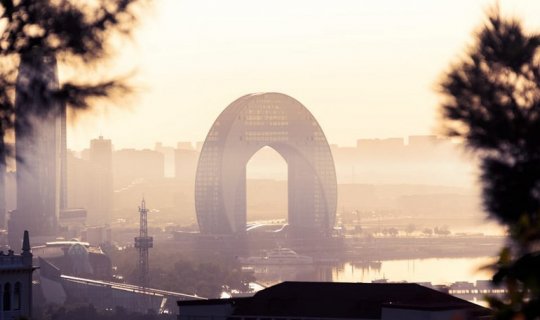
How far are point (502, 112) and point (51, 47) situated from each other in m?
4.12

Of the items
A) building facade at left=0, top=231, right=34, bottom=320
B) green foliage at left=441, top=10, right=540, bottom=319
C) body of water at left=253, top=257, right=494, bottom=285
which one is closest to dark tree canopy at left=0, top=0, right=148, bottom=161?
green foliage at left=441, top=10, right=540, bottom=319

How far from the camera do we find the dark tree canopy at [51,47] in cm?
1254

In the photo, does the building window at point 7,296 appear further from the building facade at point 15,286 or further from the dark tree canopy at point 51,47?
the dark tree canopy at point 51,47

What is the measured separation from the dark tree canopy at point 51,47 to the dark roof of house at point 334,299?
93.6 ft

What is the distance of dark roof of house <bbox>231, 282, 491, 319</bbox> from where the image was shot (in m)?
42.8

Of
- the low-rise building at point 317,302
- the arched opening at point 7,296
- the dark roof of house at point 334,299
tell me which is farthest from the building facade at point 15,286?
the dark roof of house at point 334,299

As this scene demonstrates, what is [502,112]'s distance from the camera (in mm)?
14781

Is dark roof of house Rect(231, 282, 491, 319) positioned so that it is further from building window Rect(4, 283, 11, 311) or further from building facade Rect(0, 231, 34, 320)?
building window Rect(4, 283, 11, 311)

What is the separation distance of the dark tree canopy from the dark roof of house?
93.6ft

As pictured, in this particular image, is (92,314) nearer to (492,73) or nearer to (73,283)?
(73,283)

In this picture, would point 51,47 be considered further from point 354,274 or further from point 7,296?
point 354,274

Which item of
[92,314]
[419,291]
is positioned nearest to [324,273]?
[92,314]

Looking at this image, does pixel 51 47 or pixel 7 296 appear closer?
pixel 51 47

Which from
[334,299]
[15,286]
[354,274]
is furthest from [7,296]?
[354,274]
